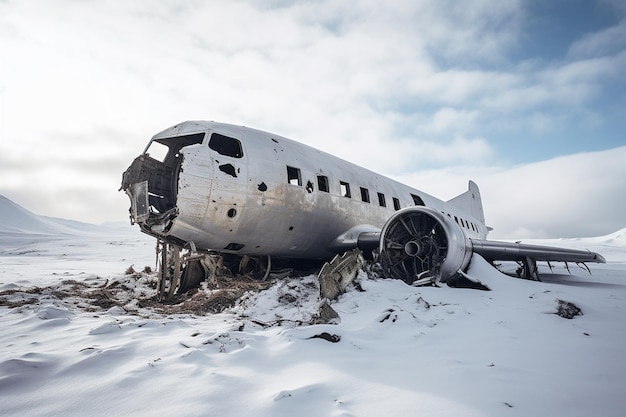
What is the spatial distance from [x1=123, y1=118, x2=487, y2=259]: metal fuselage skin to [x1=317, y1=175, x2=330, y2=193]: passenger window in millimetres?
30

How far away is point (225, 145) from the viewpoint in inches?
328

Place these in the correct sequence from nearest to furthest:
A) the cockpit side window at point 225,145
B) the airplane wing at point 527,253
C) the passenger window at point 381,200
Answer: the cockpit side window at point 225,145, the airplane wing at point 527,253, the passenger window at point 381,200

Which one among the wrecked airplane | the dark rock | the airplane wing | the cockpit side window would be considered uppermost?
the cockpit side window

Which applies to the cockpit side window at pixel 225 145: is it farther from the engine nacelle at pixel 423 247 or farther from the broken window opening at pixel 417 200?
the broken window opening at pixel 417 200

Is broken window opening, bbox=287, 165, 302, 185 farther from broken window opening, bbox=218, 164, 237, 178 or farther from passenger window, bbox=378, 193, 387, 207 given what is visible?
passenger window, bbox=378, 193, 387, 207

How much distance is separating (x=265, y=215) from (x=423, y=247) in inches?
156

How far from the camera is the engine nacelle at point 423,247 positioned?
7.41m

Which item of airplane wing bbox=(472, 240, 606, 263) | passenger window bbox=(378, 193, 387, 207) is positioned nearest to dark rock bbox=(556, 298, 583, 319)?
airplane wing bbox=(472, 240, 606, 263)

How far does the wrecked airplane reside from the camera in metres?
7.09

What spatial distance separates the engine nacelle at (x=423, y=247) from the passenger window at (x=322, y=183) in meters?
2.35

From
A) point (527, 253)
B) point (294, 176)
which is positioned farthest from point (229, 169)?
point (527, 253)

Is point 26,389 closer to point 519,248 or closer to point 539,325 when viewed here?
point 539,325

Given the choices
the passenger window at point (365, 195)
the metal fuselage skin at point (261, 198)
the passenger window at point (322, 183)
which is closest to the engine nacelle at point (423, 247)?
the metal fuselage skin at point (261, 198)

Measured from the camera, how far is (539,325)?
4352 mm
